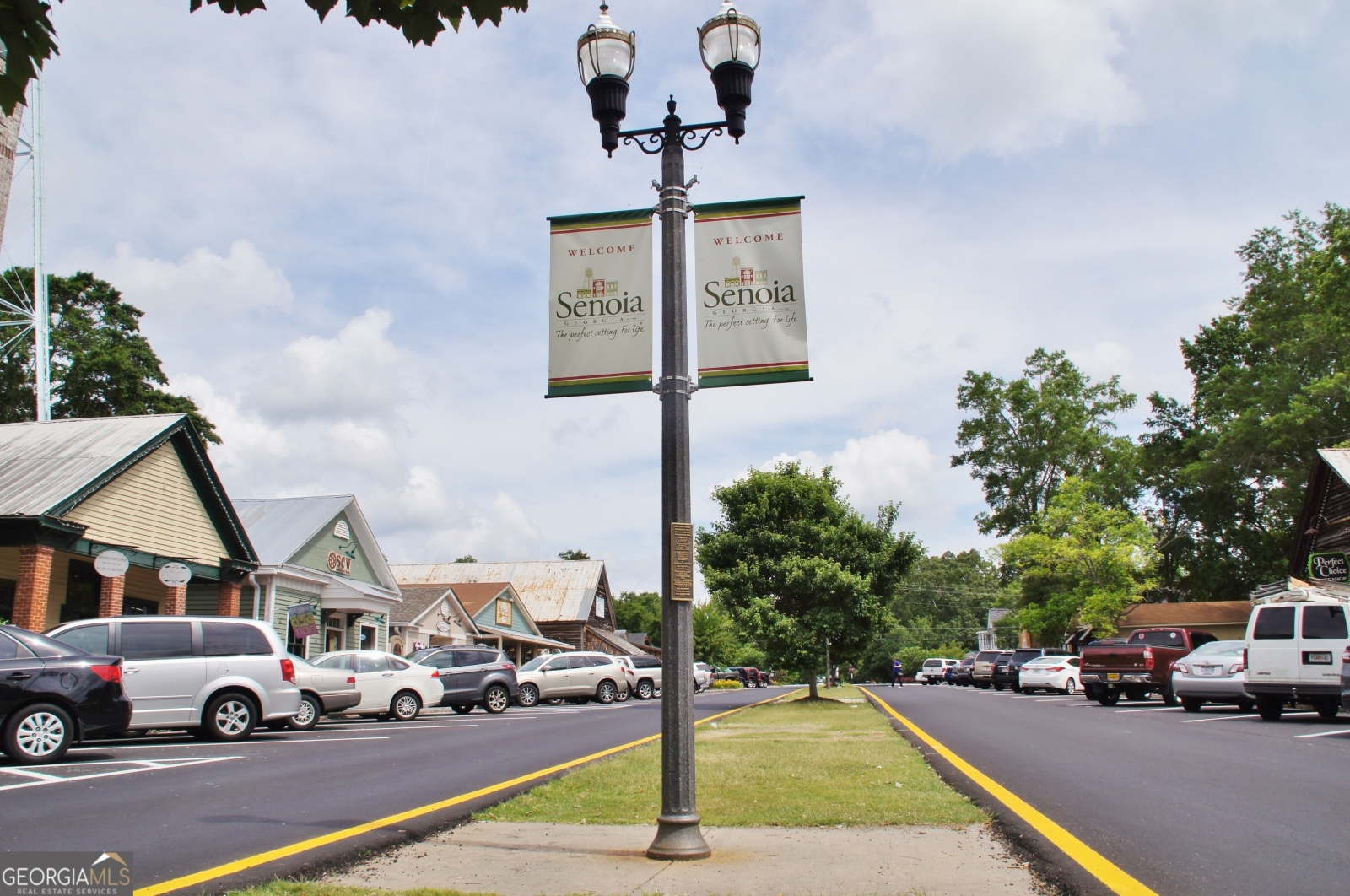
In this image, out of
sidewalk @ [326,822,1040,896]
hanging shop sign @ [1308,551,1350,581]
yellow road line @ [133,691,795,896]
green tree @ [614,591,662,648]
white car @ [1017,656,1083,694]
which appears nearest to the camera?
sidewalk @ [326,822,1040,896]

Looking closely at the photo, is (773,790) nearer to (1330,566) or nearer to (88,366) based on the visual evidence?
(1330,566)

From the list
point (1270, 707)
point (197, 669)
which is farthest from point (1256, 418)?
point (197, 669)

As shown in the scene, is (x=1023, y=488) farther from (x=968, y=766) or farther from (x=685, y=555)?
(x=685, y=555)

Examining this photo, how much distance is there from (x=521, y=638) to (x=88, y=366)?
21.7 meters

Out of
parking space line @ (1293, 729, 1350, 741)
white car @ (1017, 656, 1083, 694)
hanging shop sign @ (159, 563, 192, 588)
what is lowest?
white car @ (1017, 656, 1083, 694)

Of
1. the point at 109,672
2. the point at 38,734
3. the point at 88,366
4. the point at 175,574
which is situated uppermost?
the point at 88,366

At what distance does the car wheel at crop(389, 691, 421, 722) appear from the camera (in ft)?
71.2

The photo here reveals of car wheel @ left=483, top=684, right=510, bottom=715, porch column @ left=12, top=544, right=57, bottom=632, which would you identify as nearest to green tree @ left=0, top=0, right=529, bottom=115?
porch column @ left=12, top=544, right=57, bottom=632

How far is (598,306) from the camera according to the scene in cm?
659

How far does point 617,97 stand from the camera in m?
6.78

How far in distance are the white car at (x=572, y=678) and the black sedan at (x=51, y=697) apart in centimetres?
1792

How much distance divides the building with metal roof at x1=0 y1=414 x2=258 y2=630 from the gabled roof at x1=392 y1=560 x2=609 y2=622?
29714 millimetres

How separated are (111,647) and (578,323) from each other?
1069 centimetres

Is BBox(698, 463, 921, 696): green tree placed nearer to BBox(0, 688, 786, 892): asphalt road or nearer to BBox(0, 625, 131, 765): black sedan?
BBox(0, 688, 786, 892): asphalt road
